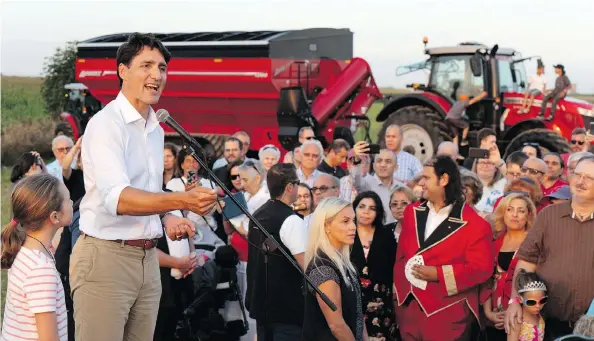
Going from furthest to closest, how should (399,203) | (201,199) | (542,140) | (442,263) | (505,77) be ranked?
(505,77) < (542,140) < (399,203) < (442,263) < (201,199)

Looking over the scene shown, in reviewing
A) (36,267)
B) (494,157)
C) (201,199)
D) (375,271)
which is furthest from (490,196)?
(201,199)

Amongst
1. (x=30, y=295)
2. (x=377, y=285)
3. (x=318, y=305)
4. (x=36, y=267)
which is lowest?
(x=377, y=285)

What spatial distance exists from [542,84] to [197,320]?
35.8 ft

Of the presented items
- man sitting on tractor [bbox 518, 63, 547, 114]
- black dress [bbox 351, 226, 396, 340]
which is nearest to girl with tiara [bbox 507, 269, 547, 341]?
black dress [bbox 351, 226, 396, 340]

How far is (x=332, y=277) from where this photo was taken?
5855 mm

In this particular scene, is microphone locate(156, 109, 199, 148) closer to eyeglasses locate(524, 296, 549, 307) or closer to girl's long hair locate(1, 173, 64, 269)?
girl's long hair locate(1, 173, 64, 269)

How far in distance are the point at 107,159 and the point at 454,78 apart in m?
14.2

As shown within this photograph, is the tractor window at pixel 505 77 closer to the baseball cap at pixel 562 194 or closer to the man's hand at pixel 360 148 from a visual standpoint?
the man's hand at pixel 360 148

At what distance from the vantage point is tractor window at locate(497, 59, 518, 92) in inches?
691

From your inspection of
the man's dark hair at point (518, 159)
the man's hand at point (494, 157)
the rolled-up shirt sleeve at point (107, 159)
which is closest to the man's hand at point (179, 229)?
the rolled-up shirt sleeve at point (107, 159)

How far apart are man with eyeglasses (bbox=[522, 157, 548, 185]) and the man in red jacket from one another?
1944 mm

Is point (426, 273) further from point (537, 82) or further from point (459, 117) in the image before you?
point (537, 82)

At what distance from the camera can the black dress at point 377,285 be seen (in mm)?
7371

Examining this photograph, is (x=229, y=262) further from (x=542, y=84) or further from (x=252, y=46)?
(x=542, y=84)
